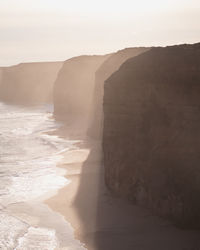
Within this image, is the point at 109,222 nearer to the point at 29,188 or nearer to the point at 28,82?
the point at 29,188

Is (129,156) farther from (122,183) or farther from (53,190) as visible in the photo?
(53,190)

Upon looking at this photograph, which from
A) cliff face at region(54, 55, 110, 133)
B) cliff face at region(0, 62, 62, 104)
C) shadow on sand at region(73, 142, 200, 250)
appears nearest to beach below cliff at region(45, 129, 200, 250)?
shadow on sand at region(73, 142, 200, 250)

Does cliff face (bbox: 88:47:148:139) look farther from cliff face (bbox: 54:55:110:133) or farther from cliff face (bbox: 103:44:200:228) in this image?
cliff face (bbox: 103:44:200:228)

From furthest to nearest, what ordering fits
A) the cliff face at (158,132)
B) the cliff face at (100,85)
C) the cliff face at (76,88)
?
1. the cliff face at (76,88)
2. the cliff face at (100,85)
3. the cliff face at (158,132)

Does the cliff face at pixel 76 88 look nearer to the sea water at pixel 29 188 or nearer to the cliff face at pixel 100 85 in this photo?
the cliff face at pixel 100 85

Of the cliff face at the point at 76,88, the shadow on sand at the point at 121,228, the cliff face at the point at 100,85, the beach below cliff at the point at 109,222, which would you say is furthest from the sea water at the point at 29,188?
the cliff face at the point at 76,88
